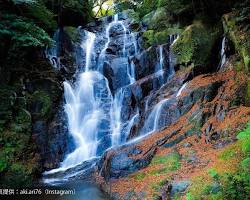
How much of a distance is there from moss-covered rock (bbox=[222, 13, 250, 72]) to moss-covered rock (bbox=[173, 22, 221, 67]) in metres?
1.93

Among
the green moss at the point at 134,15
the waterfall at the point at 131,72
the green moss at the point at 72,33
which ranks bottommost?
the waterfall at the point at 131,72

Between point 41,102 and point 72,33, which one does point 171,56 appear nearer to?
point 41,102

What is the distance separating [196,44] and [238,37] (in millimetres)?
3810

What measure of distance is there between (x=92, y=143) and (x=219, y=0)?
9.76m

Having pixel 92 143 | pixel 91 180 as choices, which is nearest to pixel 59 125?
pixel 92 143

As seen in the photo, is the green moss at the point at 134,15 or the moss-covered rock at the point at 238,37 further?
the green moss at the point at 134,15

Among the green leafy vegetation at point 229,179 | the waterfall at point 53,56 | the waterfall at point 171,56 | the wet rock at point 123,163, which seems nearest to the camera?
the green leafy vegetation at point 229,179

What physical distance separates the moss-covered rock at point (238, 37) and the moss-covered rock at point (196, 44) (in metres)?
1.93

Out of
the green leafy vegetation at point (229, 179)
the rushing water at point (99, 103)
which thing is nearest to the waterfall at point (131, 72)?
the rushing water at point (99, 103)

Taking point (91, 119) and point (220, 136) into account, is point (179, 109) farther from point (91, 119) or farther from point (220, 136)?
point (91, 119)

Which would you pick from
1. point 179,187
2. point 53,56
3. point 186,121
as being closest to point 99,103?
point 53,56

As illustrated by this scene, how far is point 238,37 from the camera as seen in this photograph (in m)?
13.0

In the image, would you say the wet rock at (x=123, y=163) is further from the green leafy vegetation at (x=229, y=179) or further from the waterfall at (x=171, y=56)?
the waterfall at (x=171, y=56)

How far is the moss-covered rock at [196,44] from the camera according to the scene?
1609 centimetres
